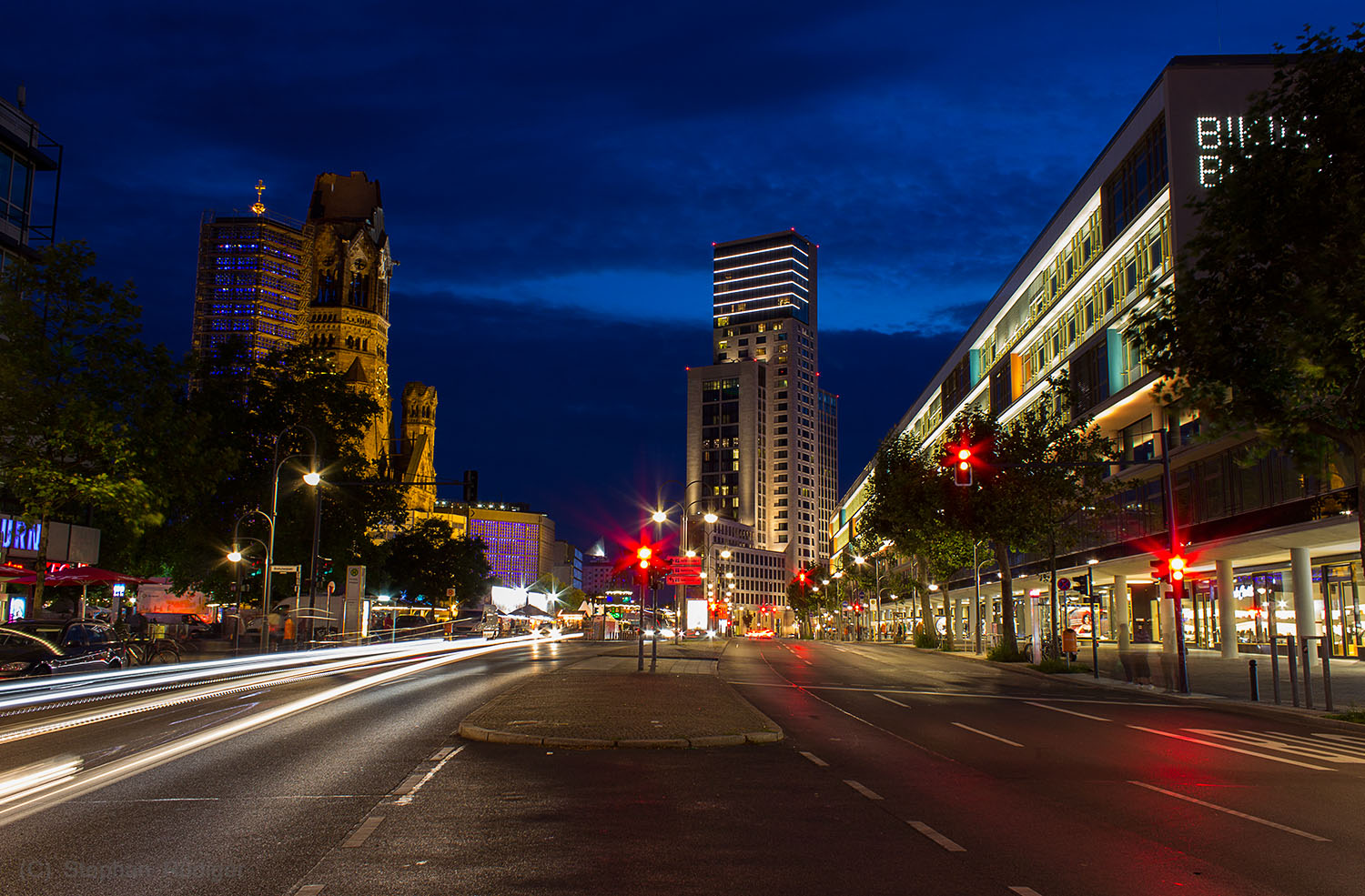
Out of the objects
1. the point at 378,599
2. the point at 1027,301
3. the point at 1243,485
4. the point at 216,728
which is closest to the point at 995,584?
the point at 1027,301

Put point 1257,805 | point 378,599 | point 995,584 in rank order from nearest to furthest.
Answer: point 1257,805 < point 378,599 < point 995,584

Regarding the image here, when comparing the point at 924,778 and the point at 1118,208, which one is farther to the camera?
the point at 1118,208

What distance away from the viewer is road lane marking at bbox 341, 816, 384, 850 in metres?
8.23

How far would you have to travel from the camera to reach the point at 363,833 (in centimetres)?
865

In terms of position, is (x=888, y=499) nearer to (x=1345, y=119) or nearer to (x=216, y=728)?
(x=1345, y=119)

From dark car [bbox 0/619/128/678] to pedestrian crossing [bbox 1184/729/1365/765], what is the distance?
24.7 meters

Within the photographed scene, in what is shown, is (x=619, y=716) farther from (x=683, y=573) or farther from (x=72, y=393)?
(x=683, y=573)

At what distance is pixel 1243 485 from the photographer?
4366cm

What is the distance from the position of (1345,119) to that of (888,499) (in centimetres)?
3341

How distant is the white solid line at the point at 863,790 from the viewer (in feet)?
36.0

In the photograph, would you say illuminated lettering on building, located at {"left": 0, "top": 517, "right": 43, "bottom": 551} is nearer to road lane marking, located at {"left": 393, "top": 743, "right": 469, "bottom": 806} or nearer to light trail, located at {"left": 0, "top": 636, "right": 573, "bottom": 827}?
light trail, located at {"left": 0, "top": 636, "right": 573, "bottom": 827}

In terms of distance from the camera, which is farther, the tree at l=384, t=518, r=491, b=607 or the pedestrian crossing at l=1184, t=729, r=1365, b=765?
the tree at l=384, t=518, r=491, b=607

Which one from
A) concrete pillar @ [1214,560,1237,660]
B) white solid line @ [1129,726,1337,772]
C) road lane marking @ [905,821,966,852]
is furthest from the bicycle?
concrete pillar @ [1214,560,1237,660]

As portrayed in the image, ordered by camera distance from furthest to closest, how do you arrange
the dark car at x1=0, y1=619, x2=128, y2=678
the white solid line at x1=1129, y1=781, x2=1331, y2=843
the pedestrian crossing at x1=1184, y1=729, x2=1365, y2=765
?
the dark car at x1=0, y1=619, x2=128, y2=678, the pedestrian crossing at x1=1184, y1=729, x2=1365, y2=765, the white solid line at x1=1129, y1=781, x2=1331, y2=843
